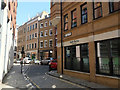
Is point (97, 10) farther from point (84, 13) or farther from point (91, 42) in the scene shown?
point (91, 42)

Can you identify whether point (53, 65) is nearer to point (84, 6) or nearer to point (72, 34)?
point (72, 34)

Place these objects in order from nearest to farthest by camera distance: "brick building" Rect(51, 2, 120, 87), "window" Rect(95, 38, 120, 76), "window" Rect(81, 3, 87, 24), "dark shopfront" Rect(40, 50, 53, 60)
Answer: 1. "window" Rect(95, 38, 120, 76)
2. "brick building" Rect(51, 2, 120, 87)
3. "window" Rect(81, 3, 87, 24)
4. "dark shopfront" Rect(40, 50, 53, 60)

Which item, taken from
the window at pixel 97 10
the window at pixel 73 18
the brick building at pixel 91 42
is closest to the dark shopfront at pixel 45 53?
the brick building at pixel 91 42

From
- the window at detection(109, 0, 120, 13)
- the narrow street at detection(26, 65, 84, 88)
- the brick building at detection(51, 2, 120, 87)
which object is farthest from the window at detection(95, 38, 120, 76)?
the narrow street at detection(26, 65, 84, 88)

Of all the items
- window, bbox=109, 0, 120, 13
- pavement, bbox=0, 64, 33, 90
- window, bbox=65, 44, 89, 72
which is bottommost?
pavement, bbox=0, 64, 33, 90

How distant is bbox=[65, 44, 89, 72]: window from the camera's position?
9697 millimetres

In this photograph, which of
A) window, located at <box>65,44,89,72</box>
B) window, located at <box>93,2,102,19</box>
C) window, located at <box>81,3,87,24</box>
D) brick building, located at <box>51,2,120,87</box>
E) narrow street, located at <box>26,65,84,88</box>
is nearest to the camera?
brick building, located at <box>51,2,120,87</box>

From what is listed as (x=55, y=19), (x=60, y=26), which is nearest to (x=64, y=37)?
(x=60, y=26)

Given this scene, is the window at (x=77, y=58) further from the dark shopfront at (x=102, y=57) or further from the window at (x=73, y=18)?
the window at (x=73, y=18)

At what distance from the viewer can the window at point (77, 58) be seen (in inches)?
382

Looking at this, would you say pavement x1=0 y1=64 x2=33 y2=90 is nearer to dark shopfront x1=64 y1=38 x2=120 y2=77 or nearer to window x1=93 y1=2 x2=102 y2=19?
dark shopfront x1=64 y1=38 x2=120 y2=77

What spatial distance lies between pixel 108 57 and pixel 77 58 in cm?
347

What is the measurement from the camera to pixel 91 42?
8789 millimetres

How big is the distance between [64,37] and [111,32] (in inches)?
238
